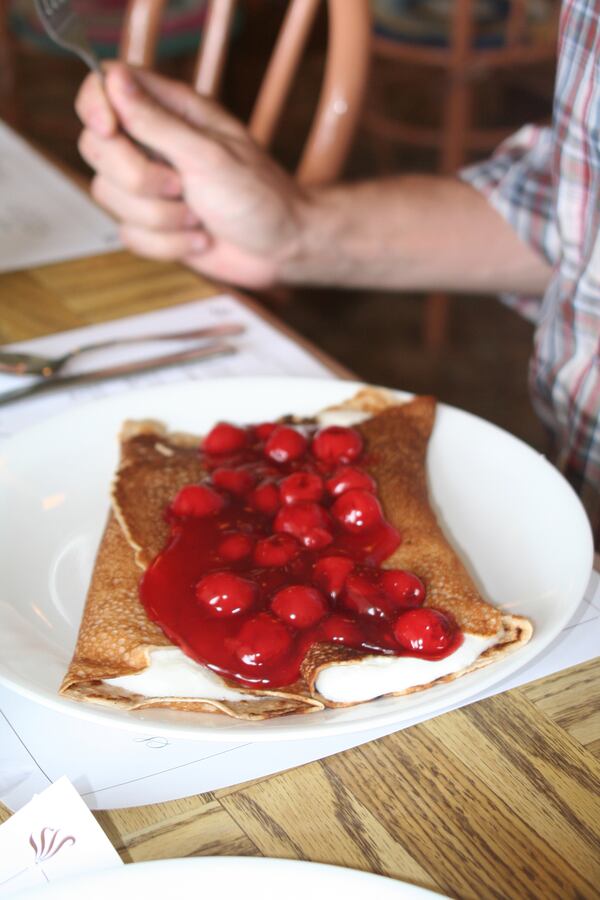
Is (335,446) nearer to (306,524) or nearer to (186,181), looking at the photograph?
(306,524)

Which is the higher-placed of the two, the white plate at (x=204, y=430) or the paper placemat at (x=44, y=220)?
the paper placemat at (x=44, y=220)

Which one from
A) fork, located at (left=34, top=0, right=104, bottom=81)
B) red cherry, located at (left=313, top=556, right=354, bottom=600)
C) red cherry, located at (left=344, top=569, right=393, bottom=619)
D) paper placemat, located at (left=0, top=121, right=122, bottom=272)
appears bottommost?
red cherry, located at (left=344, top=569, right=393, bottom=619)

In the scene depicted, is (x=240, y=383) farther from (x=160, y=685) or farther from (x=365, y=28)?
(x=365, y=28)

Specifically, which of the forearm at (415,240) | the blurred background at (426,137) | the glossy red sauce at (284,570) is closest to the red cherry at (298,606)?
the glossy red sauce at (284,570)

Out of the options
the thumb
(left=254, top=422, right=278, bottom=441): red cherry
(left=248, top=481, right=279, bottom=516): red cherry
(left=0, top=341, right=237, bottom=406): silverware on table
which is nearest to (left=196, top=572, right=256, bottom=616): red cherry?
(left=248, top=481, right=279, bottom=516): red cherry

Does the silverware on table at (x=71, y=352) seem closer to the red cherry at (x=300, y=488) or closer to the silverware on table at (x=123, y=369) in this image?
the silverware on table at (x=123, y=369)

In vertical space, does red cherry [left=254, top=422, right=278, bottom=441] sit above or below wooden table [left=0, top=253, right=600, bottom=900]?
above

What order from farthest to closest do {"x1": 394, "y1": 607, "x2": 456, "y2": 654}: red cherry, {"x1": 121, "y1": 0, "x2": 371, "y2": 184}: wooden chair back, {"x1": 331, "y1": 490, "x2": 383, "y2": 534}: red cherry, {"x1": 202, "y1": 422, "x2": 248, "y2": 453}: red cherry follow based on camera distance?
{"x1": 121, "y1": 0, "x2": 371, "y2": 184}: wooden chair back
{"x1": 202, "y1": 422, "x2": 248, "y2": 453}: red cherry
{"x1": 331, "y1": 490, "x2": 383, "y2": 534}: red cherry
{"x1": 394, "y1": 607, "x2": 456, "y2": 654}: red cherry

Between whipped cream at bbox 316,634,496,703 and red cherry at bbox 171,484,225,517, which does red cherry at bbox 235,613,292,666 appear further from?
red cherry at bbox 171,484,225,517
